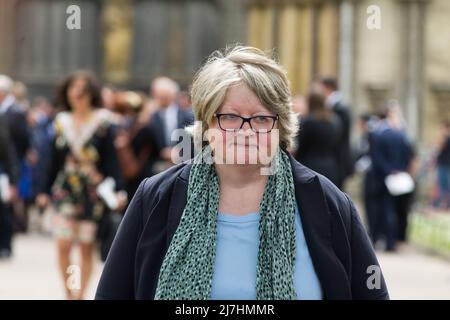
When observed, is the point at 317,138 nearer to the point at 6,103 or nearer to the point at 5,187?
the point at 5,187

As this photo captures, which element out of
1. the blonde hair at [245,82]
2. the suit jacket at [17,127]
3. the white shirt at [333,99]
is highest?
the blonde hair at [245,82]

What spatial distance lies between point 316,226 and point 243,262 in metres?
0.24

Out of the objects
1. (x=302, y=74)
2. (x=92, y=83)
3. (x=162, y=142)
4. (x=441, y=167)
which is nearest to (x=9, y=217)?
(x=162, y=142)

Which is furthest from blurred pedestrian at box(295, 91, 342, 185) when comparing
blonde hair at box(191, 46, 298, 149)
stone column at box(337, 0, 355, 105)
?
stone column at box(337, 0, 355, 105)

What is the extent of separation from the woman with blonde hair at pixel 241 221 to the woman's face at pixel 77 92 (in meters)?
5.62

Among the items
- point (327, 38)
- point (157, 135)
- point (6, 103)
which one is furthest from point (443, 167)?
point (157, 135)

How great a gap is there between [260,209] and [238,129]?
25cm

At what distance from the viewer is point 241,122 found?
3.92m

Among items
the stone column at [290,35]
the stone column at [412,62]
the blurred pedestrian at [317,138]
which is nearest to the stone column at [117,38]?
the stone column at [290,35]

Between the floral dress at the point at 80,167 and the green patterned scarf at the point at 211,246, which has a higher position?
the green patterned scarf at the point at 211,246

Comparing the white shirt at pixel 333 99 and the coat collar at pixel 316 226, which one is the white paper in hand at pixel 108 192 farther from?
the coat collar at pixel 316 226

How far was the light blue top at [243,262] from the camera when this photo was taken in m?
3.86

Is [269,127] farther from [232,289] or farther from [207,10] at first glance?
[207,10]
